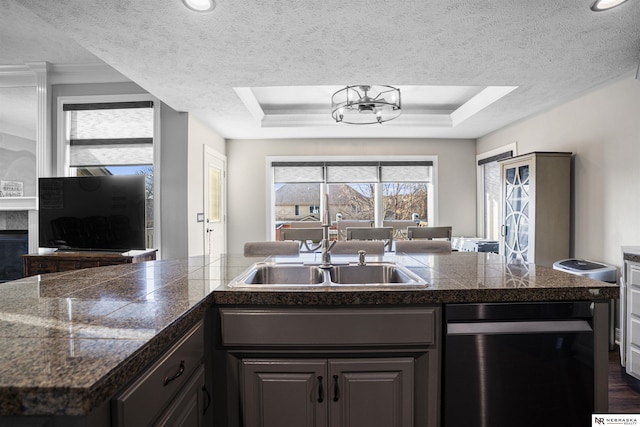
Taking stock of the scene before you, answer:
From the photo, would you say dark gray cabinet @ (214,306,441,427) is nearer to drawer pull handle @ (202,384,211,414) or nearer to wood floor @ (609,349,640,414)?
drawer pull handle @ (202,384,211,414)

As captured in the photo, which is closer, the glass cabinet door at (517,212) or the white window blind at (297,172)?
the glass cabinet door at (517,212)

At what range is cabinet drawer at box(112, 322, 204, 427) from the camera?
667 millimetres

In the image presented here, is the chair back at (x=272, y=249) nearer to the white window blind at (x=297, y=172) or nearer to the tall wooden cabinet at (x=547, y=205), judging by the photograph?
the tall wooden cabinet at (x=547, y=205)

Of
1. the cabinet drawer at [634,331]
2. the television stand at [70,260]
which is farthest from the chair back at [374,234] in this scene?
the television stand at [70,260]

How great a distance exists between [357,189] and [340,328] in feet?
15.0

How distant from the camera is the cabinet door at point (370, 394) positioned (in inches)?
46.4

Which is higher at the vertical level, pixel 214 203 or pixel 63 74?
pixel 63 74

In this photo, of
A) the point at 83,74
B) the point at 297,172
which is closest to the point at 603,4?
the point at 297,172

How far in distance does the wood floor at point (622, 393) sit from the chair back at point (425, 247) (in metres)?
1.33

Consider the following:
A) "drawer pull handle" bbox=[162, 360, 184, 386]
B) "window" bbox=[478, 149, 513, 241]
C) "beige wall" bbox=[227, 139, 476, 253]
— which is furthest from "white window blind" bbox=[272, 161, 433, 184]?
"drawer pull handle" bbox=[162, 360, 184, 386]

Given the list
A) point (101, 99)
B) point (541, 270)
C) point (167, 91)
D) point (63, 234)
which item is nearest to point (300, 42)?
point (167, 91)

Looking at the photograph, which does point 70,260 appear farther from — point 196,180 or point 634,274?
point 634,274

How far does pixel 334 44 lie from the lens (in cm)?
229

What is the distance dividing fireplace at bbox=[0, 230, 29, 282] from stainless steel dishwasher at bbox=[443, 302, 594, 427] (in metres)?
4.63
